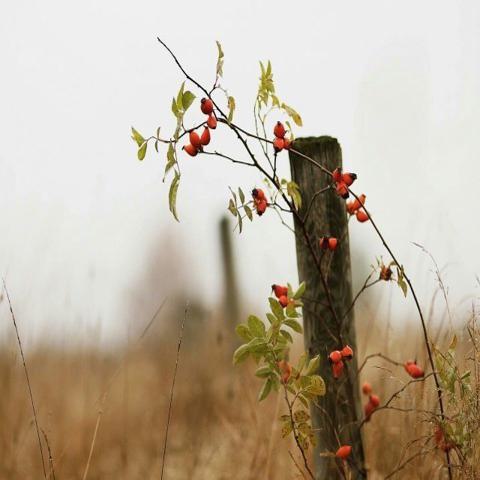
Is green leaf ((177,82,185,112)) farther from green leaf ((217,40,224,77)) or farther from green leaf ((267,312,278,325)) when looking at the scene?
green leaf ((267,312,278,325))

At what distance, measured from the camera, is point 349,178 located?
1.68 meters

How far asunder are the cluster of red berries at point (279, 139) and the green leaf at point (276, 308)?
1.27 feet

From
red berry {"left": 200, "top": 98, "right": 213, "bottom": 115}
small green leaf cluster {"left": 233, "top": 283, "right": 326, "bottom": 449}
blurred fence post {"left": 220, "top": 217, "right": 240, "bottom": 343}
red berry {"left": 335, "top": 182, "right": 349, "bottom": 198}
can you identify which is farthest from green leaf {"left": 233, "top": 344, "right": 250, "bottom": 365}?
blurred fence post {"left": 220, "top": 217, "right": 240, "bottom": 343}

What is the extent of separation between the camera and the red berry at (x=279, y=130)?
1.70 m

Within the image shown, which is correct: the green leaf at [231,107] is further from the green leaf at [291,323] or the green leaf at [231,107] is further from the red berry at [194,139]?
the green leaf at [291,323]

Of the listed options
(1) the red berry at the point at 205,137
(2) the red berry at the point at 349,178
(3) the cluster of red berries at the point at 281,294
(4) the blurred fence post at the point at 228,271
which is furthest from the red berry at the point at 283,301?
(4) the blurred fence post at the point at 228,271

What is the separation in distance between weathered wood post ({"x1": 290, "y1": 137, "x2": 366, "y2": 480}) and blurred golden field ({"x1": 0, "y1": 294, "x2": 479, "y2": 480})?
0.13 meters

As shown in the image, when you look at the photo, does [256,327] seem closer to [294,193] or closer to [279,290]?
[279,290]

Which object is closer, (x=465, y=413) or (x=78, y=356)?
(x=465, y=413)

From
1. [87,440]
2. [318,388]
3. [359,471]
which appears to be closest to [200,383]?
[87,440]

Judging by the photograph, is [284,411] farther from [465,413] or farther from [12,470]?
[465,413]

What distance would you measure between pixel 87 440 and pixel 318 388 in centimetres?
204

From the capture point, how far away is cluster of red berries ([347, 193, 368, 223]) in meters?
1.80

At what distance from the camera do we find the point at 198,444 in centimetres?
301
